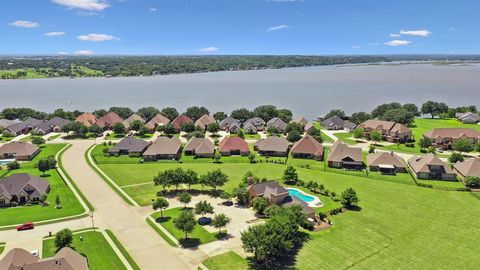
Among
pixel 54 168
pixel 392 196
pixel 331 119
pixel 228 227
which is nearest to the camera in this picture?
pixel 228 227

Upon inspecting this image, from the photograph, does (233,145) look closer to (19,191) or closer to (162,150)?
(162,150)

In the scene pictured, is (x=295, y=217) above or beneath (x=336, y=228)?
above

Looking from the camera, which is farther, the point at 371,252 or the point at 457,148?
the point at 457,148

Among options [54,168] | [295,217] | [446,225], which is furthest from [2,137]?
[446,225]

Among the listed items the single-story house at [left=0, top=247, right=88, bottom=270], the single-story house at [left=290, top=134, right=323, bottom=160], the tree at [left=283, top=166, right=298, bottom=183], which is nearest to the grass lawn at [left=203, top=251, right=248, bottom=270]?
the single-story house at [left=0, top=247, right=88, bottom=270]

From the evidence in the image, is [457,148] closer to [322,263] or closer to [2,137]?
[322,263]

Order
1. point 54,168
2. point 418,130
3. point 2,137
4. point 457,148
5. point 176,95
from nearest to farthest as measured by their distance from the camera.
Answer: point 54,168 < point 457,148 < point 2,137 < point 418,130 < point 176,95
